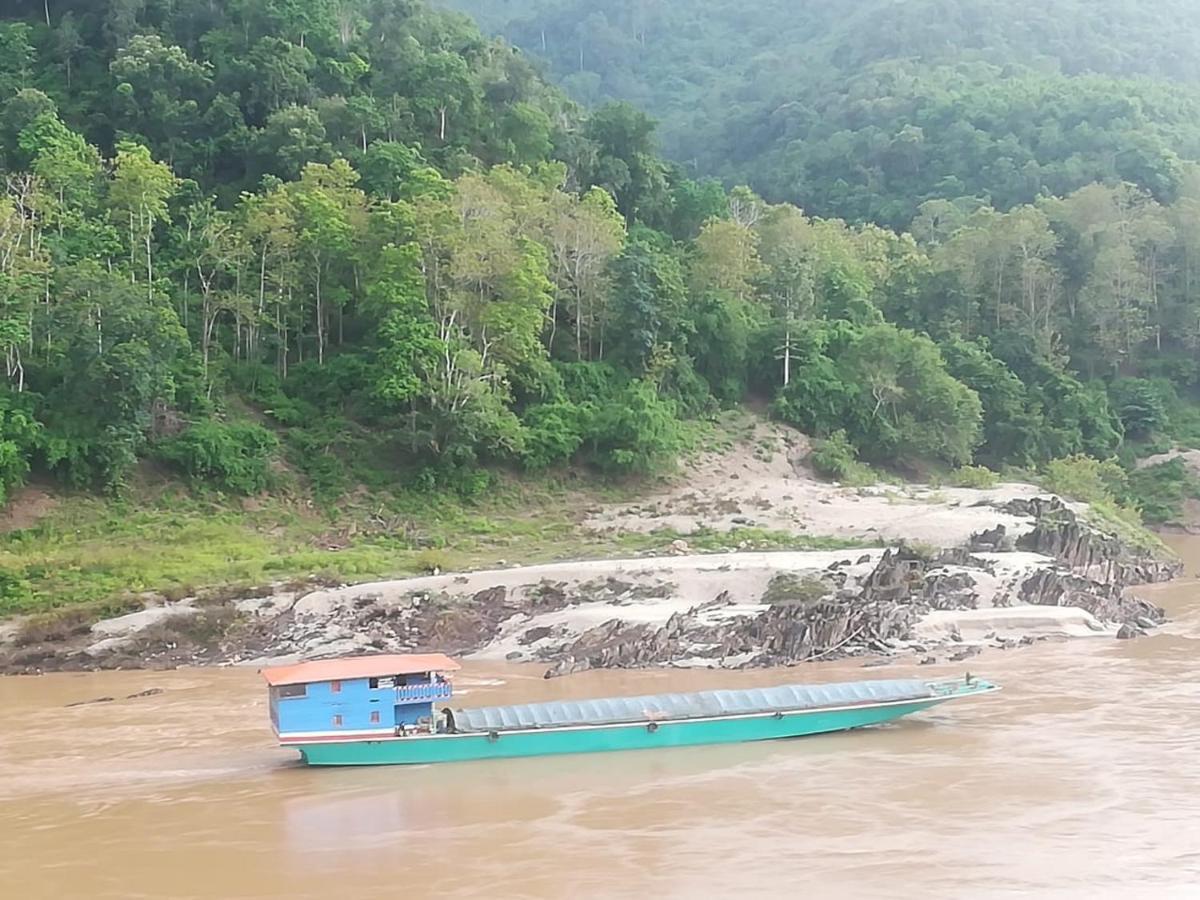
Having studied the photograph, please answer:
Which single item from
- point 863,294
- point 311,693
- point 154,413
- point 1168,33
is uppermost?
point 1168,33

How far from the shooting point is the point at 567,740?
58.6ft

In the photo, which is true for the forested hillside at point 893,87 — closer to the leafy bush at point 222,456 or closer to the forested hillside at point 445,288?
the forested hillside at point 445,288

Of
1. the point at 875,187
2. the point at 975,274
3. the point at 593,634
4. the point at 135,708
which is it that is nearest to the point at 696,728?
the point at 593,634

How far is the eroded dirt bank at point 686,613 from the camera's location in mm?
25312

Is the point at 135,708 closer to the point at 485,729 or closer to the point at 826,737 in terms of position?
the point at 485,729

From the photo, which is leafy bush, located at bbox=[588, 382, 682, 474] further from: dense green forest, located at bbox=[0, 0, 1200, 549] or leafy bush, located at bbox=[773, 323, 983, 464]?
leafy bush, located at bbox=[773, 323, 983, 464]

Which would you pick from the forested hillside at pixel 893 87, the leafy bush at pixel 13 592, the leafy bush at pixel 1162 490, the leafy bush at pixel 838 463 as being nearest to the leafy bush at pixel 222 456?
the leafy bush at pixel 13 592

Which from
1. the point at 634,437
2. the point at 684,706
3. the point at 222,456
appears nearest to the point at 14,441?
the point at 222,456

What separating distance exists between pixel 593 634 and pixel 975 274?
133ft

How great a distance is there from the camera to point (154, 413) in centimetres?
3775

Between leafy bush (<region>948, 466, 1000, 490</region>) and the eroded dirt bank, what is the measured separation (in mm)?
11270

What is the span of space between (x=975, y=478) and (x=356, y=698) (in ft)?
105

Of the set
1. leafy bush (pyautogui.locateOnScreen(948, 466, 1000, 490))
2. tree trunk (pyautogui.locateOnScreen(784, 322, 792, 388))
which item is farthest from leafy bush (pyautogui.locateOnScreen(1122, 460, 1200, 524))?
tree trunk (pyautogui.locateOnScreen(784, 322, 792, 388))

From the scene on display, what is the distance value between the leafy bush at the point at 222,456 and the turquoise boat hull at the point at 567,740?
2037cm
